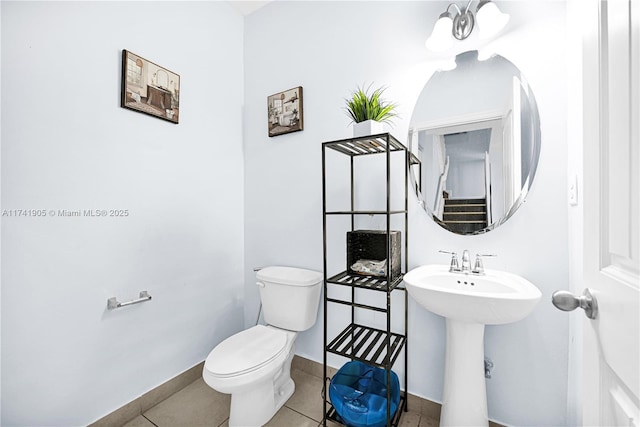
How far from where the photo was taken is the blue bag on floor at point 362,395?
1.27m

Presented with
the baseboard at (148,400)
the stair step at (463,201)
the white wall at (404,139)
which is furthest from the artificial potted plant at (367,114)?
the baseboard at (148,400)

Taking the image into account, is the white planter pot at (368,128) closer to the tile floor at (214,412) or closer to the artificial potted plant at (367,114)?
the artificial potted plant at (367,114)

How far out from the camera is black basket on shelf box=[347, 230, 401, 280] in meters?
1.39

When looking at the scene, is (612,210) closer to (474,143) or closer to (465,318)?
(465,318)

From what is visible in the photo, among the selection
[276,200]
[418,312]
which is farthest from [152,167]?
[418,312]

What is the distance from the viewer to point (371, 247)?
1.48 m

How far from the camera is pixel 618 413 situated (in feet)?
1.48

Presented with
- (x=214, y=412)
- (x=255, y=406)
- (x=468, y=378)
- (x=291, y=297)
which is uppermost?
(x=291, y=297)

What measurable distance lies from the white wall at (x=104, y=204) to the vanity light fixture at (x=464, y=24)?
1.43m

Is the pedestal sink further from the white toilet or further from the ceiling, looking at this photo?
the ceiling

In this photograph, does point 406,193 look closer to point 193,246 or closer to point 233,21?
point 193,246

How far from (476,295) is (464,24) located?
124 centimetres

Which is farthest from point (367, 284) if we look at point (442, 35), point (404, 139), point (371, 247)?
point (442, 35)

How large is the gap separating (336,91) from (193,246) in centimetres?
135
